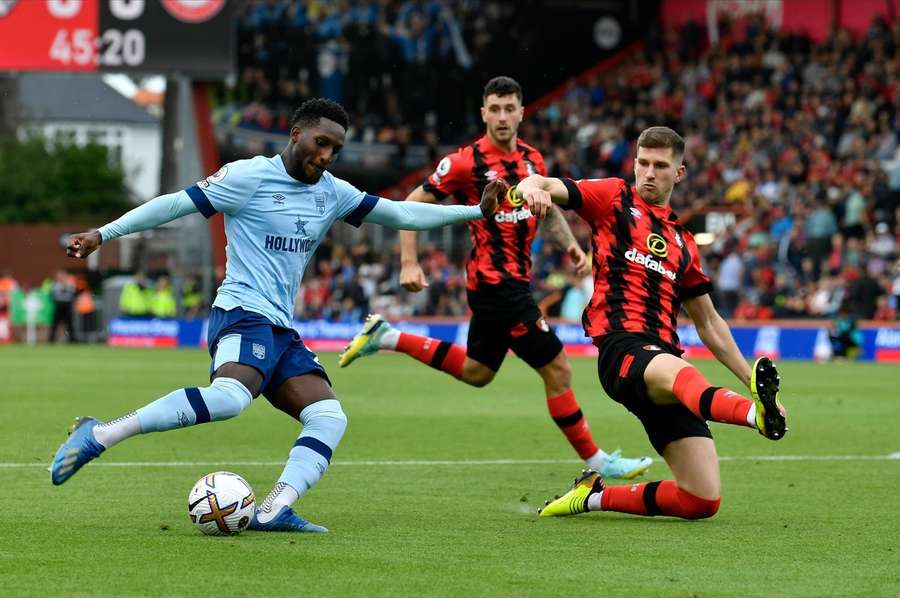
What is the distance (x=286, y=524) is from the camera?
22.4 ft

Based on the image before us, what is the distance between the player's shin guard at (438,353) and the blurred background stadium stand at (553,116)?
49.6 feet

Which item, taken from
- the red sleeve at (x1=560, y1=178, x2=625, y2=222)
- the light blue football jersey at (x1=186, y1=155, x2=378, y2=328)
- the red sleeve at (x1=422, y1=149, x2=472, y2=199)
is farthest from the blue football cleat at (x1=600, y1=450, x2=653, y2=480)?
the light blue football jersey at (x1=186, y1=155, x2=378, y2=328)

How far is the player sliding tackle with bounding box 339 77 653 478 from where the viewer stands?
9.45 m

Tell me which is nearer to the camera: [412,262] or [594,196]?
[594,196]

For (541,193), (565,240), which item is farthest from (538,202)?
(565,240)

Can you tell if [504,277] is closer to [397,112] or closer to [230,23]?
[230,23]

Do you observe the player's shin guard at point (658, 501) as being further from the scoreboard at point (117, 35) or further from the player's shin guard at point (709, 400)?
the scoreboard at point (117, 35)

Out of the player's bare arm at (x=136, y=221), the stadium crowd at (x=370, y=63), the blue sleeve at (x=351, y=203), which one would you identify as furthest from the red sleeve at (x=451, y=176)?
the stadium crowd at (x=370, y=63)

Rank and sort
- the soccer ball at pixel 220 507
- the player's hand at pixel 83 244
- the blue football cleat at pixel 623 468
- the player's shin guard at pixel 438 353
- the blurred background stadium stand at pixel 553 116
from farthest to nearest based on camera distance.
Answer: the blurred background stadium stand at pixel 553 116 < the player's shin guard at pixel 438 353 < the blue football cleat at pixel 623 468 < the soccer ball at pixel 220 507 < the player's hand at pixel 83 244

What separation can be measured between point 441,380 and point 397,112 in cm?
1681

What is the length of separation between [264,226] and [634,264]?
1.86 m

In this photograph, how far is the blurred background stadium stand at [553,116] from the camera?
87.7ft

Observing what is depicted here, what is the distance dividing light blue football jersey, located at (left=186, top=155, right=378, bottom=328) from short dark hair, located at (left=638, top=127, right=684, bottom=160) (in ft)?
5.35

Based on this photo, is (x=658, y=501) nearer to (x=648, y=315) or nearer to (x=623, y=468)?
(x=648, y=315)
